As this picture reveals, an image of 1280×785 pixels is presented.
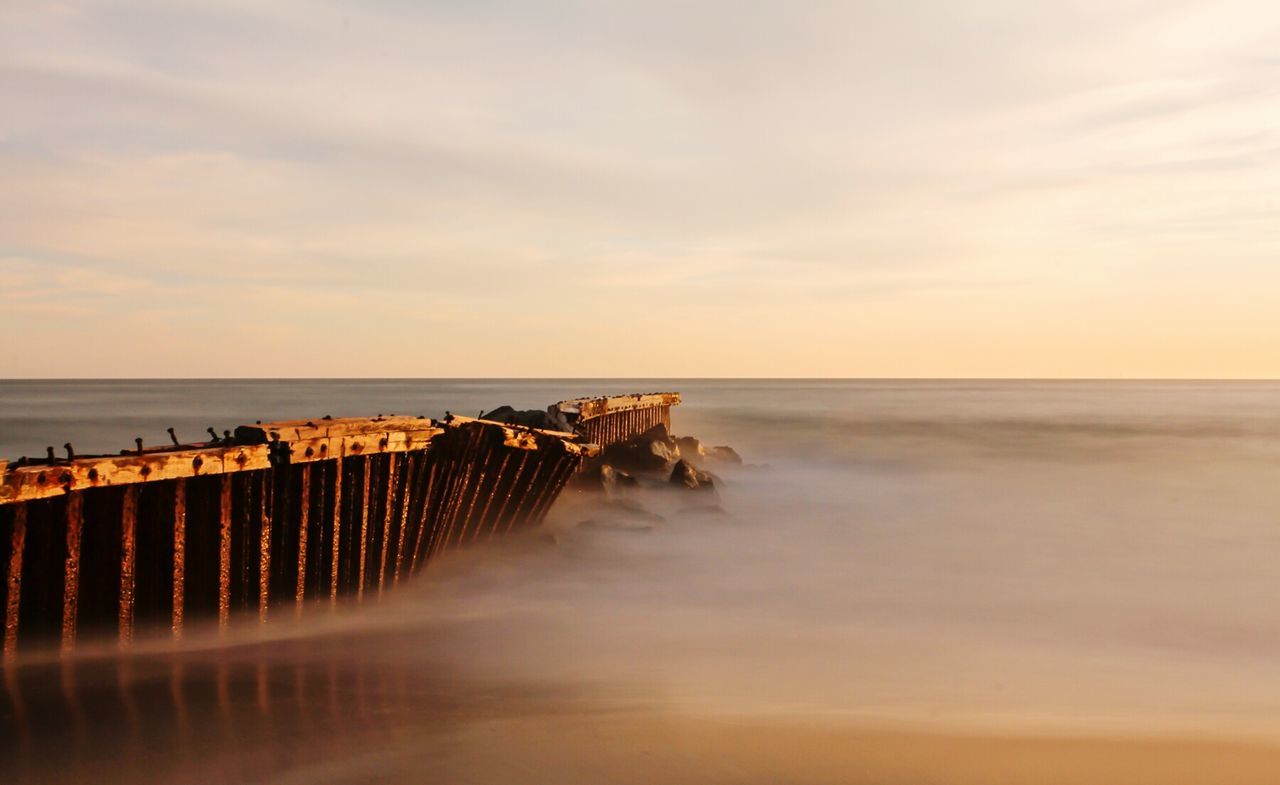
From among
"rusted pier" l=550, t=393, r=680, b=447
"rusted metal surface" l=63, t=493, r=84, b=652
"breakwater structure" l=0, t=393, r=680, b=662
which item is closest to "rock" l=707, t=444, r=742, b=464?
"rusted pier" l=550, t=393, r=680, b=447

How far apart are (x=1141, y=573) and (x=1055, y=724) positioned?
8.60 m

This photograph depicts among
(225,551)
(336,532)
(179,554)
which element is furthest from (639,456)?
(179,554)

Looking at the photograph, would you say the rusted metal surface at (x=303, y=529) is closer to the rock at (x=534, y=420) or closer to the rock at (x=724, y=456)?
the rock at (x=534, y=420)

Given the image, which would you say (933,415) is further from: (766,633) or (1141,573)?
(766,633)

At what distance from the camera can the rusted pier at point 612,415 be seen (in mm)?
21188

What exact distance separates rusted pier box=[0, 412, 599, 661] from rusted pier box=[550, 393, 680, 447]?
9112mm

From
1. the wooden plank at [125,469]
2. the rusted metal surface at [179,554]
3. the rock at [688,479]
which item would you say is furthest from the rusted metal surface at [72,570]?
the rock at [688,479]

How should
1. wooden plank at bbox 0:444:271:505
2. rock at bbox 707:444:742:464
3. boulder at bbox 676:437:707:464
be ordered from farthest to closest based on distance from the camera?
1. rock at bbox 707:444:742:464
2. boulder at bbox 676:437:707:464
3. wooden plank at bbox 0:444:271:505

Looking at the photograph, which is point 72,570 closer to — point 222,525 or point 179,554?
point 179,554

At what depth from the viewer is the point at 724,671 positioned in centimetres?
917

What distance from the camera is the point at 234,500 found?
8.67m

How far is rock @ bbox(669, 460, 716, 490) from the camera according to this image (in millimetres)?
21388

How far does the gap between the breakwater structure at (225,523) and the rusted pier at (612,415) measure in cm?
869

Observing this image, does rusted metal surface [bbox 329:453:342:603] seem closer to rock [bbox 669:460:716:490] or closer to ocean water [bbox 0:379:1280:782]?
ocean water [bbox 0:379:1280:782]
